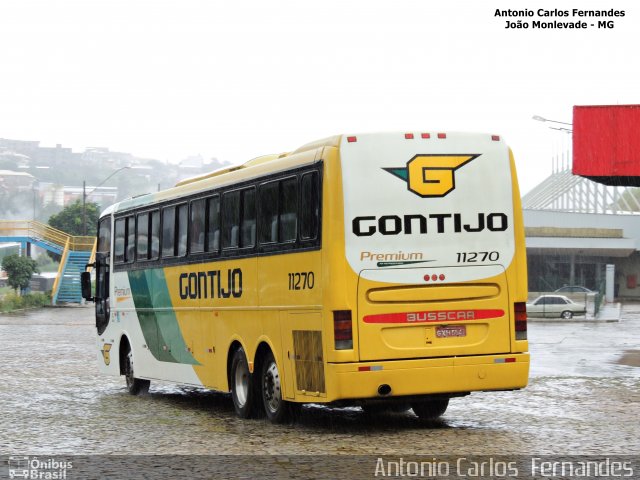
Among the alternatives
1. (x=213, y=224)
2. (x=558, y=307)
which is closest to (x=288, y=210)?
(x=213, y=224)

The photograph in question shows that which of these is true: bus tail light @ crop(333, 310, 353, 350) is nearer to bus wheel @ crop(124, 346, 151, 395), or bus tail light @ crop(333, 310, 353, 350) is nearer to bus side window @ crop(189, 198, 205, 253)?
bus side window @ crop(189, 198, 205, 253)

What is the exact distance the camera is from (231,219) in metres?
15.5

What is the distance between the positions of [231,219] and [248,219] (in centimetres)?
62

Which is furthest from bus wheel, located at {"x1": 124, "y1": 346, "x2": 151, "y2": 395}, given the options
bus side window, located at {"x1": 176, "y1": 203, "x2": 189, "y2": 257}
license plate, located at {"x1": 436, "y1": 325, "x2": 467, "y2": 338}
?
license plate, located at {"x1": 436, "y1": 325, "x2": 467, "y2": 338}

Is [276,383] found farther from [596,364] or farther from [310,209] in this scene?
[596,364]

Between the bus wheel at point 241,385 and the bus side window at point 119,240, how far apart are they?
17.5 ft

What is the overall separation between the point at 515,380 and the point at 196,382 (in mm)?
5409

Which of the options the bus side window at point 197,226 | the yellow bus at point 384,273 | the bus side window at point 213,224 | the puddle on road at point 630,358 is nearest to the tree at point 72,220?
the puddle on road at point 630,358

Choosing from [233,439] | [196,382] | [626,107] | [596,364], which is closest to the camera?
[233,439]

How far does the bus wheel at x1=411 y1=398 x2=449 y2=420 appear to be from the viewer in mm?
14805

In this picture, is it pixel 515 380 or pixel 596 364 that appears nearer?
pixel 515 380

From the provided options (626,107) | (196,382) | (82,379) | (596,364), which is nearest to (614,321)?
(626,107)

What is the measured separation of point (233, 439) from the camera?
12.6 metres

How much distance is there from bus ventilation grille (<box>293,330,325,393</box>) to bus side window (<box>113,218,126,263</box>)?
7387 mm
